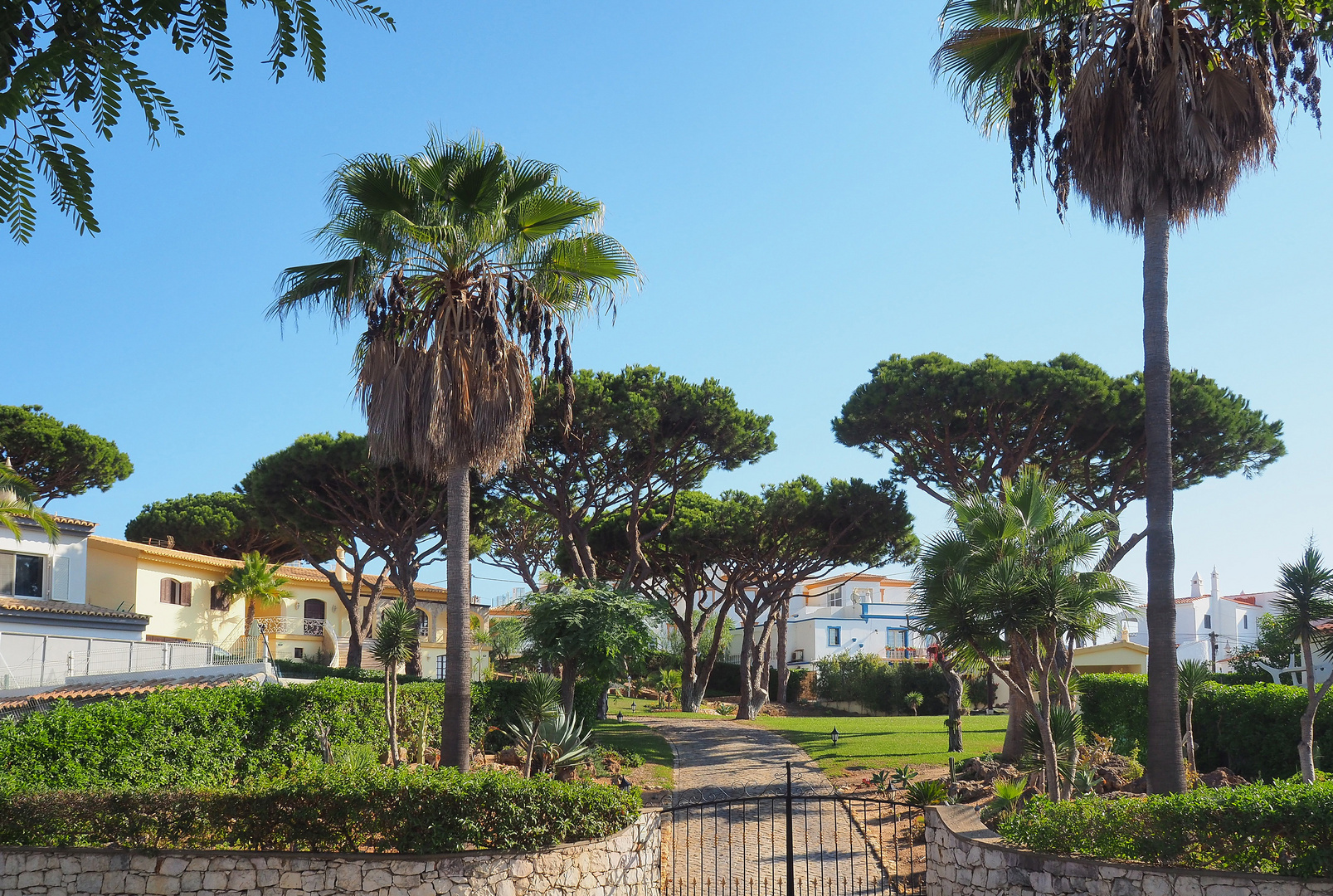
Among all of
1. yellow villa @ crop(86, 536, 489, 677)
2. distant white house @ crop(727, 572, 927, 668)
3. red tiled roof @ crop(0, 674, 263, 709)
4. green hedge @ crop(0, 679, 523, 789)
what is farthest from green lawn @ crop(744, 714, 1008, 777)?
distant white house @ crop(727, 572, 927, 668)

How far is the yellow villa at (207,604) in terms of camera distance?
37.6 meters

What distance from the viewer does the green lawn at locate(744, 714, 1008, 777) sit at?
21859 mm

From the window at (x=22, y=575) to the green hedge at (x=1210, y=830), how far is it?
101 feet

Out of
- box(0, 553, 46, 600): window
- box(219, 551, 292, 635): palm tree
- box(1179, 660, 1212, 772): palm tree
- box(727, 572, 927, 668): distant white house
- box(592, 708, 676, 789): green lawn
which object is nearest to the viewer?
box(1179, 660, 1212, 772): palm tree

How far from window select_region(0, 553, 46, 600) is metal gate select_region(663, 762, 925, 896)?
23.5m

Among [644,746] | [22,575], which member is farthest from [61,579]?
[644,746]

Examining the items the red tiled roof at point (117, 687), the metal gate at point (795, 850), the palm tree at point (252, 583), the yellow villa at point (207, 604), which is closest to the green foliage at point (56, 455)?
the yellow villa at point (207, 604)

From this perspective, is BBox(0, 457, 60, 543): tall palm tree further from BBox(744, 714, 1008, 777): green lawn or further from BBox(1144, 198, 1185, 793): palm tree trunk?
BBox(1144, 198, 1185, 793): palm tree trunk

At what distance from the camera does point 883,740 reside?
85.7 ft

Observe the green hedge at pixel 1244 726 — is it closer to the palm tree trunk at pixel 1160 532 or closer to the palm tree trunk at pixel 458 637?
the palm tree trunk at pixel 1160 532

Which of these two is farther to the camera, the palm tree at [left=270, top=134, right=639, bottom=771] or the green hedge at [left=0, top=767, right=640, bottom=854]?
the palm tree at [left=270, top=134, right=639, bottom=771]

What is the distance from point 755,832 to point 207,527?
36163 millimetres

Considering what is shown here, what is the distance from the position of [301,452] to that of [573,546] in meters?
8.84

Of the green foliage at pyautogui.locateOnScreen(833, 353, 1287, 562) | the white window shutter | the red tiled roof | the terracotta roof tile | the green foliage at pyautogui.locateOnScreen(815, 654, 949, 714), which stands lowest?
the green foliage at pyautogui.locateOnScreen(815, 654, 949, 714)
